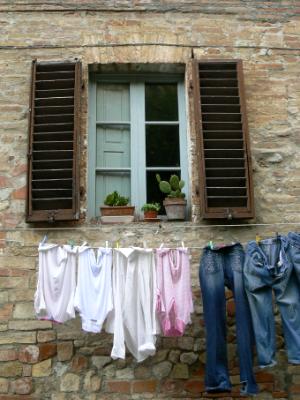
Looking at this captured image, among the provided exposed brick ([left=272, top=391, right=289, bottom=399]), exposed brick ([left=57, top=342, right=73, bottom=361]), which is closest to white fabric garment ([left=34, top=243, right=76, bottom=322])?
exposed brick ([left=57, top=342, right=73, bottom=361])

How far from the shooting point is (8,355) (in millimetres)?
3922

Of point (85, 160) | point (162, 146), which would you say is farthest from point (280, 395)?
point (85, 160)

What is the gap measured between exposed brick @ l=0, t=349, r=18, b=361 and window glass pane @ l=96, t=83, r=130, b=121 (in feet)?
7.32

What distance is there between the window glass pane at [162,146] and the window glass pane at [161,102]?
0.11 meters

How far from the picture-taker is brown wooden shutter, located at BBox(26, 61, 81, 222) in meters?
4.21

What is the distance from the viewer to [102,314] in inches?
140

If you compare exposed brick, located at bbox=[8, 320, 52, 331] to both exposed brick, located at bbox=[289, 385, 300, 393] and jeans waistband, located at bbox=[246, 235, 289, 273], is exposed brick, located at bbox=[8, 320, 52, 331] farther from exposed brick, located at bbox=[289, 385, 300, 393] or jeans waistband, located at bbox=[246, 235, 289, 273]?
exposed brick, located at bbox=[289, 385, 300, 393]

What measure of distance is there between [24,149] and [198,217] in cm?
168

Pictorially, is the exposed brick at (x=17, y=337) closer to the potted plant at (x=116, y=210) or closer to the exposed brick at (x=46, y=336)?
the exposed brick at (x=46, y=336)

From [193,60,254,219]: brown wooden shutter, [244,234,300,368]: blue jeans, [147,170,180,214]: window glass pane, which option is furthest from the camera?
[147,170,180,214]: window glass pane

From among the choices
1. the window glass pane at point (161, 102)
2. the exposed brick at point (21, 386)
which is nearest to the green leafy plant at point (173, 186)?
the window glass pane at point (161, 102)

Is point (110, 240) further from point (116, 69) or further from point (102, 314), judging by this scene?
point (116, 69)

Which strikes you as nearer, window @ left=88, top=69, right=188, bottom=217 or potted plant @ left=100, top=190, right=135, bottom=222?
potted plant @ left=100, top=190, right=135, bottom=222

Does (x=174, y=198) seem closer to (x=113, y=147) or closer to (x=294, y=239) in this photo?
(x=113, y=147)
